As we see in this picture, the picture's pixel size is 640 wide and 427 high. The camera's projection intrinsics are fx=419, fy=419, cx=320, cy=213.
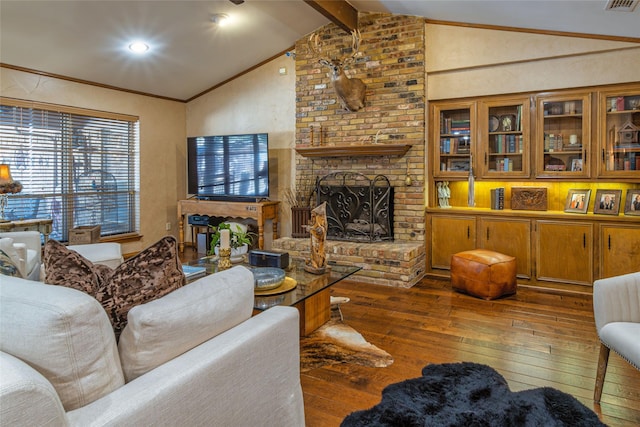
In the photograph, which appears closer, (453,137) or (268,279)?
(268,279)

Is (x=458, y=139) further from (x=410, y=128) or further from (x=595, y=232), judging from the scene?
(x=595, y=232)

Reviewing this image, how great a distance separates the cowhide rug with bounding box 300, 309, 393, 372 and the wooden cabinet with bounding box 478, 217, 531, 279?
2.24 meters

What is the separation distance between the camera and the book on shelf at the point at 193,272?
275cm

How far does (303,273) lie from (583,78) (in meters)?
3.50

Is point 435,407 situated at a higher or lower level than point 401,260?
lower

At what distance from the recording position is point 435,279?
4824 mm

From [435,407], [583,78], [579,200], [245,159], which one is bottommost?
[435,407]

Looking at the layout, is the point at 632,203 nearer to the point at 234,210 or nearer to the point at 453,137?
the point at 453,137

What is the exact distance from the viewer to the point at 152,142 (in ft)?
20.7

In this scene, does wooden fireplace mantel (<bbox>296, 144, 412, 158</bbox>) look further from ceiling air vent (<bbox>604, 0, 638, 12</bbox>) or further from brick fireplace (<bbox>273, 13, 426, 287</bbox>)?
ceiling air vent (<bbox>604, 0, 638, 12</bbox>)

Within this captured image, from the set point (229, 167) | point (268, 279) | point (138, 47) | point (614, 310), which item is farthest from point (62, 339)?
point (229, 167)

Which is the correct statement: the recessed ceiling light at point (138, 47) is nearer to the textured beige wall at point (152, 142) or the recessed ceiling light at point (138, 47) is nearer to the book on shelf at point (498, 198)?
the textured beige wall at point (152, 142)

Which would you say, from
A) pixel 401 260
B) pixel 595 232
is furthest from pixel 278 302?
pixel 595 232

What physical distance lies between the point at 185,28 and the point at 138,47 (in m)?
0.64
